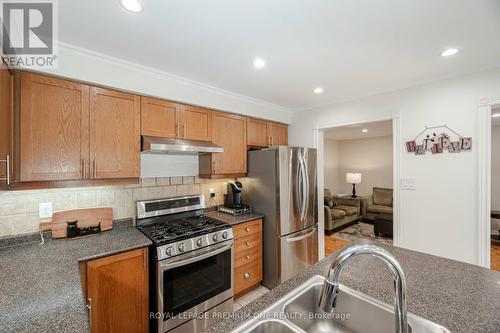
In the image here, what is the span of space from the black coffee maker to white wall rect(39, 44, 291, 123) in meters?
0.94

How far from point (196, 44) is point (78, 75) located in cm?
96

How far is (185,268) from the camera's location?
1.88 meters

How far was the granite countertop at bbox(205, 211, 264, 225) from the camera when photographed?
7.99 feet

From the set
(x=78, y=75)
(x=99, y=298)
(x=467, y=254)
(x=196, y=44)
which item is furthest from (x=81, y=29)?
(x=467, y=254)

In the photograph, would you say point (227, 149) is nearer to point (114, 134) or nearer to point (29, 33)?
point (114, 134)

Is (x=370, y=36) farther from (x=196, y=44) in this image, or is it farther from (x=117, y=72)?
(x=117, y=72)

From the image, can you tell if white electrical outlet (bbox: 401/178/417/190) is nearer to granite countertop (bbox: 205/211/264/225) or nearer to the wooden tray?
granite countertop (bbox: 205/211/264/225)

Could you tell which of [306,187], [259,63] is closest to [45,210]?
[259,63]

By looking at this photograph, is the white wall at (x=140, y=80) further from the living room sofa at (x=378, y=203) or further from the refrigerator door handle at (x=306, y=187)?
the living room sofa at (x=378, y=203)

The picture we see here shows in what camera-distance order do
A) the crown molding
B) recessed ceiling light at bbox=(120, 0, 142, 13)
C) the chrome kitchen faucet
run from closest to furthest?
1. the chrome kitchen faucet
2. recessed ceiling light at bbox=(120, 0, 142, 13)
3. the crown molding

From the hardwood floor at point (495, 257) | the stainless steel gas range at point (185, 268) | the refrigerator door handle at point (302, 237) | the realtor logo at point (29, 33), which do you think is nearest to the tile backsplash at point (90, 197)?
the stainless steel gas range at point (185, 268)

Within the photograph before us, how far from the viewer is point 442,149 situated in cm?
223

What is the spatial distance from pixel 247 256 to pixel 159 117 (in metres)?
1.80

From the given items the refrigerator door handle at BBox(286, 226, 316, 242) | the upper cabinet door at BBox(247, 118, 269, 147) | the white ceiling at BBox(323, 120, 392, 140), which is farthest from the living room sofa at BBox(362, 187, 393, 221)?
the upper cabinet door at BBox(247, 118, 269, 147)
